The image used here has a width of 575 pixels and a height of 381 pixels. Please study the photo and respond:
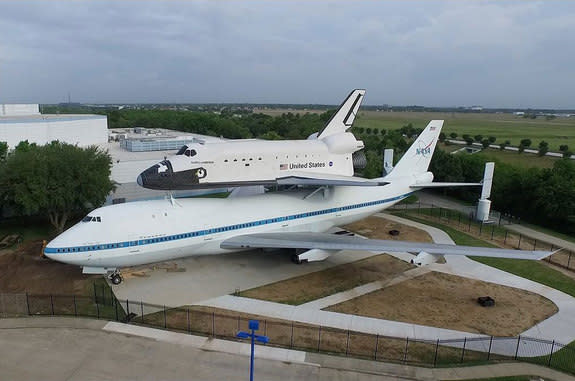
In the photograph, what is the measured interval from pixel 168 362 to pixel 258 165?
15.9m

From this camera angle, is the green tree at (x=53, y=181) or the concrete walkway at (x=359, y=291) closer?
the concrete walkway at (x=359, y=291)

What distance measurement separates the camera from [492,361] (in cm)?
1967

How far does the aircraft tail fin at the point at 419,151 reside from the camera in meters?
38.8

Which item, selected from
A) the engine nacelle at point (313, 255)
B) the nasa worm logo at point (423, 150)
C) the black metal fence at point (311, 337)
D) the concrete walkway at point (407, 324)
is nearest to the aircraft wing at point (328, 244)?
the engine nacelle at point (313, 255)

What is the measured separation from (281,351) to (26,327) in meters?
13.9

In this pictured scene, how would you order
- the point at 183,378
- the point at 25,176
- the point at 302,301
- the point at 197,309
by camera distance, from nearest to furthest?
the point at 183,378 < the point at 197,309 < the point at 302,301 < the point at 25,176

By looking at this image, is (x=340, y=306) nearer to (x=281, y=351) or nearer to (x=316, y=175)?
(x=281, y=351)

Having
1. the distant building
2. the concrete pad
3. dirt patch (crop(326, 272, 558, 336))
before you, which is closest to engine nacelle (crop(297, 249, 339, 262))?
dirt patch (crop(326, 272, 558, 336))

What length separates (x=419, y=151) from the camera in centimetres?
3897

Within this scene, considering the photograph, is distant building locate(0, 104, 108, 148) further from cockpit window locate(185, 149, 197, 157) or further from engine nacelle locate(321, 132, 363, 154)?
engine nacelle locate(321, 132, 363, 154)

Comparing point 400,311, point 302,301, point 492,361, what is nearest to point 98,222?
point 302,301

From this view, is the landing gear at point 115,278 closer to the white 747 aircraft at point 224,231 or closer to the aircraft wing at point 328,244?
the white 747 aircraft at point 224,231

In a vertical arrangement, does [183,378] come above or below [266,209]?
below

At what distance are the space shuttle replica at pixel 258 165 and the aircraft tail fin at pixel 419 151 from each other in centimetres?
597
